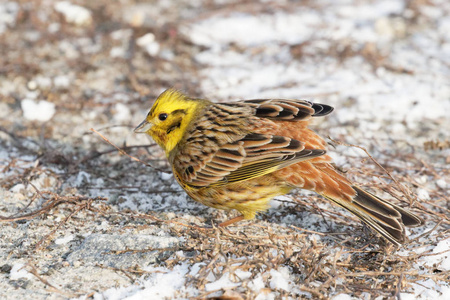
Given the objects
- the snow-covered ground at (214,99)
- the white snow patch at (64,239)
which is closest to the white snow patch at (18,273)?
the snow-covered ground at (214,99)

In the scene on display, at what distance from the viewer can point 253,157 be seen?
3.81m

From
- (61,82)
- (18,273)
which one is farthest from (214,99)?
(18,273)

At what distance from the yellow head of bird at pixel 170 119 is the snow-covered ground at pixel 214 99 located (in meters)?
0.56

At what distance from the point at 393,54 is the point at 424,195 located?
9.90 feet

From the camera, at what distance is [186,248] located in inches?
140

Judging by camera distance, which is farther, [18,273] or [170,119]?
[170,119]

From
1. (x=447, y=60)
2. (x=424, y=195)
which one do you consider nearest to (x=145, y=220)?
(x=424, y=195)

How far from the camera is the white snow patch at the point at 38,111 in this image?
5.77m

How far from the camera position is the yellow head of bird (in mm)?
4273

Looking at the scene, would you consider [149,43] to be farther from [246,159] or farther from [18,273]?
[18,273]

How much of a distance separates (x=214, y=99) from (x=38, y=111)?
6.53ft

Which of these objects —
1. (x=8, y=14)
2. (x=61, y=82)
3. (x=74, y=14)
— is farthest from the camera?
(x=8, y=14)

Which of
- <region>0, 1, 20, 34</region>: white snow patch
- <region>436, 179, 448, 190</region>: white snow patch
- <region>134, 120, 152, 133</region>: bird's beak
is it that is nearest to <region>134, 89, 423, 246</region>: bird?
<region>134, 120, 152, 133</region>: bird's beak

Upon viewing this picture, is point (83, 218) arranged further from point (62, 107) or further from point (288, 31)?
point (288, 31)
